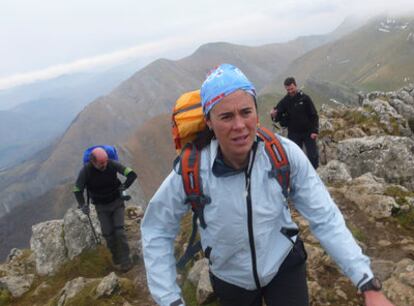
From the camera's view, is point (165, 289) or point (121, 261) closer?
point (165, 289)

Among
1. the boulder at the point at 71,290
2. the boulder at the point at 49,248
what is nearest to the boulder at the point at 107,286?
the boulder at the point at 71,290

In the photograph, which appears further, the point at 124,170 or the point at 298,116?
the point at 298,116

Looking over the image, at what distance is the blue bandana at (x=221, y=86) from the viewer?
4.40 metres

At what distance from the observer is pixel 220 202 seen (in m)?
4.51

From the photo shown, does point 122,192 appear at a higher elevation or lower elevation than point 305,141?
lower

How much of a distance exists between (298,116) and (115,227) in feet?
30.2

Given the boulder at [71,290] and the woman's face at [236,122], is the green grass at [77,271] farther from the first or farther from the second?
the woman's face at [236,122]

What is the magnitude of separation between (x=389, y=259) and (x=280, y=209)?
22.9ft

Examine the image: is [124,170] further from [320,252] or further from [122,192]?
[320,252]

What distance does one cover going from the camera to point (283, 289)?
16.8 feet

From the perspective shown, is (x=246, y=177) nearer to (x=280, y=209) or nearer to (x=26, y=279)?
(x=280, y=209)

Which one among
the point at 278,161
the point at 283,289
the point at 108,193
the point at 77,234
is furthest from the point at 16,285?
the point at 278,161

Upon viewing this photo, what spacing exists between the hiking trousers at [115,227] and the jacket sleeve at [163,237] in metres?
10.4

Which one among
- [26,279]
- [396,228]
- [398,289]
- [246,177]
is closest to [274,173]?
[246,177]
